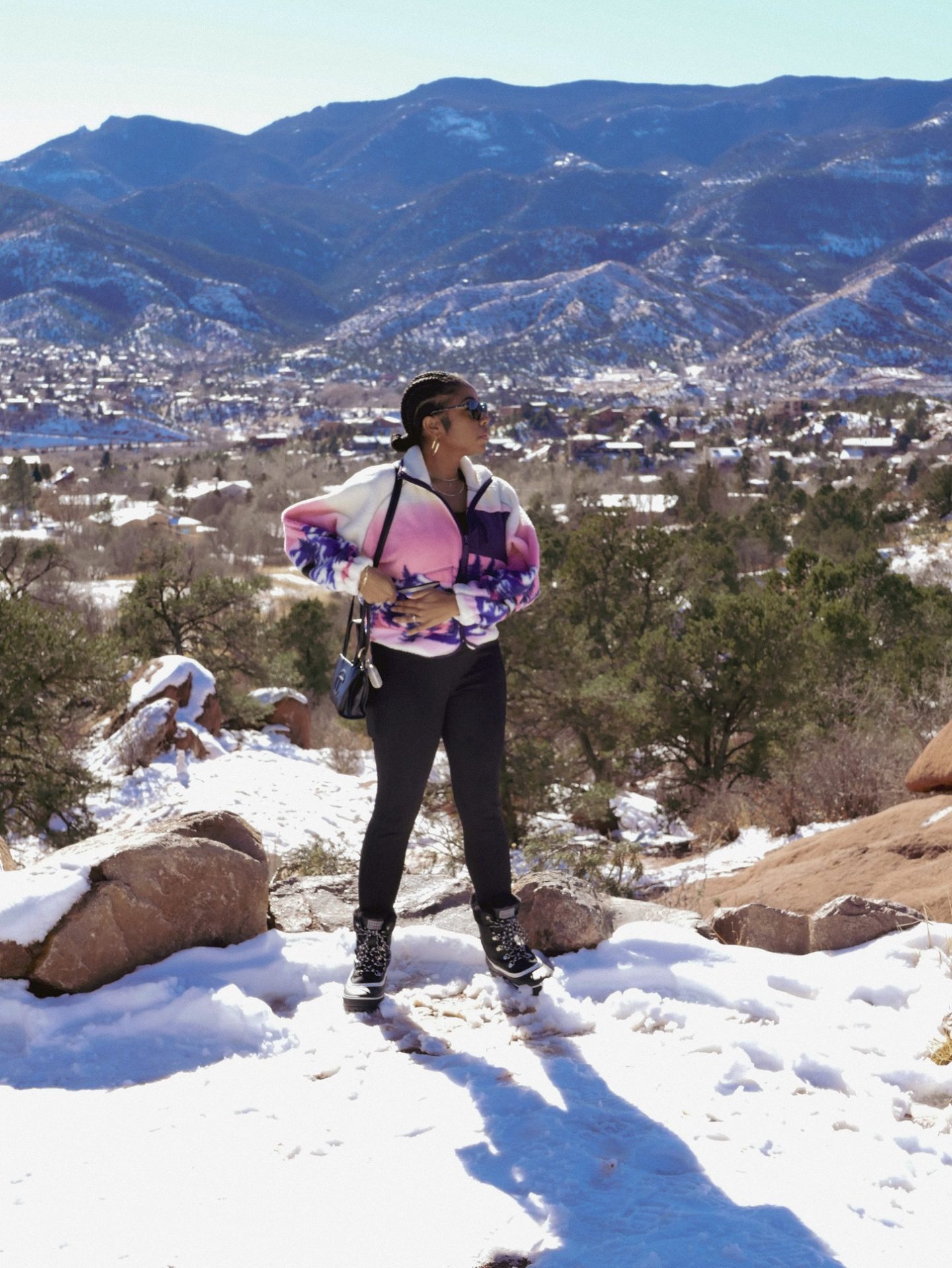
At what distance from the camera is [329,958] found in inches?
146

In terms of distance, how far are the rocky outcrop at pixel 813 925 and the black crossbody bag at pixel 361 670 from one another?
5.62 feet

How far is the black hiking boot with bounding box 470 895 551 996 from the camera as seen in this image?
347cm

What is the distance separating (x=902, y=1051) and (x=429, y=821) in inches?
437

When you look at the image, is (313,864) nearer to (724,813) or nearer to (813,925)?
(813,925)

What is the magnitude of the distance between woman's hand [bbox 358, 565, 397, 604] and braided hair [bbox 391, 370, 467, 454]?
17.4 inches

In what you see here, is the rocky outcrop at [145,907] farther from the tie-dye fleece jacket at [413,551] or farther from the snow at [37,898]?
the tie-dye fleece jacket at [413,551]

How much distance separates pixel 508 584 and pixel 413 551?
0.30 metres

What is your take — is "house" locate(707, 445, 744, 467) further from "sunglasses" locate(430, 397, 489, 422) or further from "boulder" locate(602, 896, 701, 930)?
"sunglasses" locate(430, 397, 489, 422)

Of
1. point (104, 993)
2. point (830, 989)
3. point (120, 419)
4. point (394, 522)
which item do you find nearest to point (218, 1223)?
point (104, 993)

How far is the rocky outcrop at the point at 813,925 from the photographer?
396 centimetres

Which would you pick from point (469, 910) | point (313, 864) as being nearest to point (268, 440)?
point (313, 864)

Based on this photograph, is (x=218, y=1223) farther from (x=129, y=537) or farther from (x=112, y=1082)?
(x=129, y=537)

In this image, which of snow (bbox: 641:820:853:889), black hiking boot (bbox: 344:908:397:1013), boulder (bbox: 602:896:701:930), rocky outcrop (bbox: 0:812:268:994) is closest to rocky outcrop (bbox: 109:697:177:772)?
snow (bbox: 641:820:853:889)

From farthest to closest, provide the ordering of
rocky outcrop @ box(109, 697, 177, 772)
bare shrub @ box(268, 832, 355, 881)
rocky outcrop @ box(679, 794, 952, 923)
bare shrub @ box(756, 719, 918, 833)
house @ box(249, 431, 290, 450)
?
house @ box(249, 431, 290, 450), rocky outcrop @ box(109, 697, 177, 772), bare shrub @ box(756, 719, 918, 833), bare shrub @ box(268, 832, 355, 881), rocky outcrop @ box(679, 794, 952, 923)
